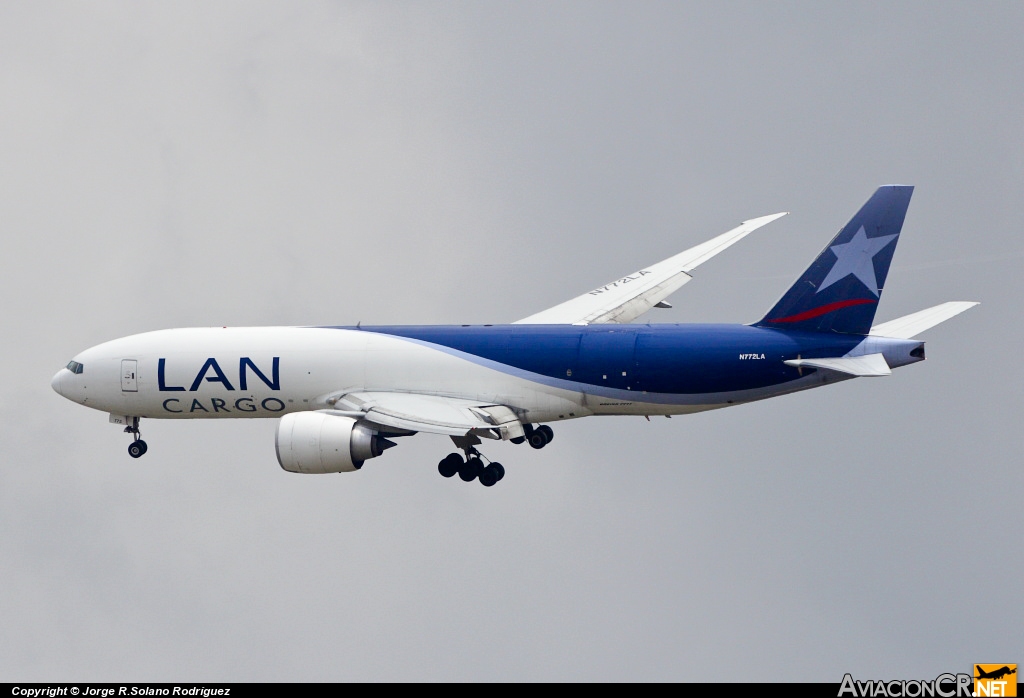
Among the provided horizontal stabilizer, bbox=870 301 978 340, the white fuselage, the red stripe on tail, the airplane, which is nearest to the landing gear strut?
the airplane

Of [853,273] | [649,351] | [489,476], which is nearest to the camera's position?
[853,273]

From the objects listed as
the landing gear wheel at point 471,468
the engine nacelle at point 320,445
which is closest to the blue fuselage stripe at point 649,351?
the landing gear wheel at point 471,468

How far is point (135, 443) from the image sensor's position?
183 ft

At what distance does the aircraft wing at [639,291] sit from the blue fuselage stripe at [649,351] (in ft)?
18.4

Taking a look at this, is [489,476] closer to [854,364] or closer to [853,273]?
[854,364]

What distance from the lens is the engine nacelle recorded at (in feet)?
159

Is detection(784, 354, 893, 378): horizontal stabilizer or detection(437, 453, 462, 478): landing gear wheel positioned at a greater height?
detection(784, 354, 893, 378): horizontal stabilizer

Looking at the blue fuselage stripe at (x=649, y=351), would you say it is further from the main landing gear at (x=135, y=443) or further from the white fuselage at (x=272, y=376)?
the main landing gear at (x=135, y=443)

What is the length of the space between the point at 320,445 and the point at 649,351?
1062 centimetres

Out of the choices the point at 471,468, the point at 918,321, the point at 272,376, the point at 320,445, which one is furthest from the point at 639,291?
the point at 320,445

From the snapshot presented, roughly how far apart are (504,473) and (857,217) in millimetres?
13483

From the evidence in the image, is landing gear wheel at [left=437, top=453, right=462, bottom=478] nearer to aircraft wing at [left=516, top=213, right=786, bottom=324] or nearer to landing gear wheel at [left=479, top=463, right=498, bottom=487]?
landing gear wheel at [left=479, top=463, right=498, bottom=487]

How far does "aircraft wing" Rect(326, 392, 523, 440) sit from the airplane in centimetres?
7

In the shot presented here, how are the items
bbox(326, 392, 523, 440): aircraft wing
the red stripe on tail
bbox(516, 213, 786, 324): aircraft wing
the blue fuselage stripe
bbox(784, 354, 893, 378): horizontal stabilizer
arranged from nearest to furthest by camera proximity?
1. bbox(784, 354, 893, 378): horizontal stabilizer
2. bbox(326, 392, 523, 440): aircraft wing
3. the red stripe on tail
4. the blue fuselage stripe
5. bbox(516, 213, 786, 324): aircraft wing
